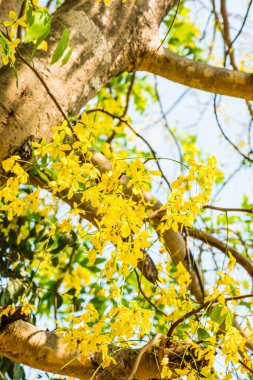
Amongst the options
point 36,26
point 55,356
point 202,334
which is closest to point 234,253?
point 202,334

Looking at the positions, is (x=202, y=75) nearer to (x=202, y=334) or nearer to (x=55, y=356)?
(x=202, y=334)

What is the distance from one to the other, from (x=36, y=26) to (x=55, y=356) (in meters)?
0.70

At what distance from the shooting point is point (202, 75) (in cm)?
173

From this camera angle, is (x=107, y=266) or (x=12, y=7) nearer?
(x=107, y=266)

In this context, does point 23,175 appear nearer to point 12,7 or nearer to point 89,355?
point 89,355

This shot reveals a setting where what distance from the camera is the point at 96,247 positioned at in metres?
1.18

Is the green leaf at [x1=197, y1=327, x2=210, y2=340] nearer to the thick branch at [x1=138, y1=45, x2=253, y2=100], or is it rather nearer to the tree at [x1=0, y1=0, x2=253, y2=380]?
the tree at [x1=0, y1=0, x2=253, y2=380]

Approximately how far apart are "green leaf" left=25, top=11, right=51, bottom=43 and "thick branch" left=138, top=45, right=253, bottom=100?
67 centimetres

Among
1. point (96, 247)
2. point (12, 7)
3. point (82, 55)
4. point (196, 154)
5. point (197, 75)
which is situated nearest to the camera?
point (96, 247)

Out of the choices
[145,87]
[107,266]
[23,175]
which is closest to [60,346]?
[107,266]

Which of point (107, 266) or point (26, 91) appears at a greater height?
point (26, 91)

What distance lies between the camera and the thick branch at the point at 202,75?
1723 mm

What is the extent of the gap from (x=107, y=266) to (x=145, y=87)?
2430 millimetres

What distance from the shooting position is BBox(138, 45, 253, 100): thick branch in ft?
5.65
